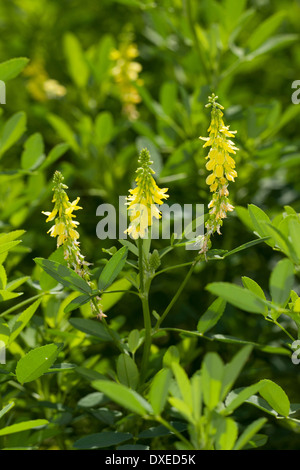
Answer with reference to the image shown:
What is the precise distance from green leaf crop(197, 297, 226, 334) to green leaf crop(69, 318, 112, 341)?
156 mm

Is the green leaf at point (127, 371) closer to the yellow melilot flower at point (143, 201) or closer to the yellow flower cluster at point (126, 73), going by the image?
the yellow melilot flower at point (143, 201)

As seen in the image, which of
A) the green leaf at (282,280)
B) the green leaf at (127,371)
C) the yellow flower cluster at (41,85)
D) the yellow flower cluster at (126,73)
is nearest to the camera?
the green leaf at (282,280)

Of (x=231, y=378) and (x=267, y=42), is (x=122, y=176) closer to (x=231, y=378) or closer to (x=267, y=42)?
(x=267, y=42)

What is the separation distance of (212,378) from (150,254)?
34 centimetres

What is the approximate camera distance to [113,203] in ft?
4.62

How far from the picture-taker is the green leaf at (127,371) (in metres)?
0.84

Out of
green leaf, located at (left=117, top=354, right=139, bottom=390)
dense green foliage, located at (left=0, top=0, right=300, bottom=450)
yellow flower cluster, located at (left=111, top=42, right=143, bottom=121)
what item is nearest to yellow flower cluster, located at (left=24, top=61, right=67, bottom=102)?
dense green foliage, located at (left=0, top=0, right=300, bottom=450)

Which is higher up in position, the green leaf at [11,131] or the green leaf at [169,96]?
the green leaf at [169,96]

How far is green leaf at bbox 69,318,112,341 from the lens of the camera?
2.91 feet

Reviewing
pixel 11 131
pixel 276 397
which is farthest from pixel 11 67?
pixel 276 397

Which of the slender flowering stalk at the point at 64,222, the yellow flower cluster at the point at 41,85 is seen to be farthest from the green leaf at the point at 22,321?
the yellow flower cluster at the point at 41,85

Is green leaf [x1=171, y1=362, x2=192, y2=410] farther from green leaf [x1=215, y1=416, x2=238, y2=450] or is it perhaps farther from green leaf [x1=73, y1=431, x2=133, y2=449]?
green leaf [x1=73, y1=431, x2=133, y2=449]

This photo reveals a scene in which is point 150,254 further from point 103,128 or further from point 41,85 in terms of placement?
point 41,85
